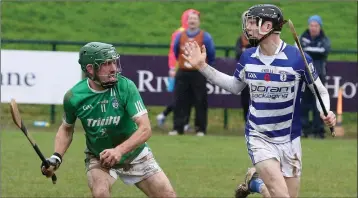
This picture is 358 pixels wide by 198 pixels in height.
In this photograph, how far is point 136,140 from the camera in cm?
750

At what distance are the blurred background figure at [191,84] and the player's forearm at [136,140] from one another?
777 cm

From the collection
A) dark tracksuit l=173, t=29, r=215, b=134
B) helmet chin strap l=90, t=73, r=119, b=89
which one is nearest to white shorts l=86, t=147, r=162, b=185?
helmet chin strap l=90, t=73, r=119, b=89

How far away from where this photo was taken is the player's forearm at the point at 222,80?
8.53 m

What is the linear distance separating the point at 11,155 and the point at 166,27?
31.2 feet

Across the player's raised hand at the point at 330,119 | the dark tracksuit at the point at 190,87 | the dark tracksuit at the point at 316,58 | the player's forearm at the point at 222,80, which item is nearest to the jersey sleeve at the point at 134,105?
the player's forearm at the point at 222,80

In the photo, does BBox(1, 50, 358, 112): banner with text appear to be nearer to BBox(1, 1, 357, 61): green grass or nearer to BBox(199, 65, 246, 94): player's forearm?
BBox(1, 1, 357, 61): green grass

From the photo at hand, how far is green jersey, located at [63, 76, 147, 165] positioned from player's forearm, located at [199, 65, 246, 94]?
95 cm

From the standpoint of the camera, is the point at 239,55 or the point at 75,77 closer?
the point at 239,55

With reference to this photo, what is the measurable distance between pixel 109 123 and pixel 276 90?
1492 mm

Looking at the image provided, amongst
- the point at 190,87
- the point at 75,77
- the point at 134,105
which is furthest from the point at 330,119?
the point at 75,77

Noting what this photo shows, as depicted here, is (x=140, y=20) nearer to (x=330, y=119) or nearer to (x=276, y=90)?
(x=276, y=90)

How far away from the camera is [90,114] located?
7.78 m

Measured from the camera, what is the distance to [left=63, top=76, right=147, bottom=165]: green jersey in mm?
7719

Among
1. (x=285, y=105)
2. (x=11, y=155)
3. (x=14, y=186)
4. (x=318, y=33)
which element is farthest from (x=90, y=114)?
(x=318, y=33)
